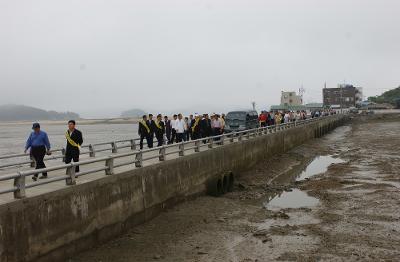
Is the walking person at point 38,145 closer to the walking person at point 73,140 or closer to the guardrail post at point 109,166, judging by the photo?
the walking person at point 73,140

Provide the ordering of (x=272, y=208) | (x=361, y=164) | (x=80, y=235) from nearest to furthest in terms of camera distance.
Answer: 1. (x=80, y=235)
2. (x=272, y=208)
3. (x=361, y=164)

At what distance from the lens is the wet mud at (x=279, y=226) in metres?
10.6

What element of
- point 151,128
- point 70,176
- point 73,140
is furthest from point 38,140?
point 151,128

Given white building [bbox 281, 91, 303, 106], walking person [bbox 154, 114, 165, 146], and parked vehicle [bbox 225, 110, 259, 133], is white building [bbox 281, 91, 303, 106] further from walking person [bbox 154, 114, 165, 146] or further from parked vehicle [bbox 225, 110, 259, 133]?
walking person [bbox 154, 114, 165, 146]

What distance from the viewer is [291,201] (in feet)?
56.3

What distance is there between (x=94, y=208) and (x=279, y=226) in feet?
17.5

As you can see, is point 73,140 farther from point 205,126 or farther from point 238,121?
point 238,121

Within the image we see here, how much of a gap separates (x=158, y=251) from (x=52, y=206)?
110 inches

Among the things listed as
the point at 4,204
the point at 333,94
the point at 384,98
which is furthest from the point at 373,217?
the point at 384,98

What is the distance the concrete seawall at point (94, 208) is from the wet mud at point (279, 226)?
350 millimetres

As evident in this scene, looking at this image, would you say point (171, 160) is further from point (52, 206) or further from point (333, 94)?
point (333, 94)

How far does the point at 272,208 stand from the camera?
15.9 metres

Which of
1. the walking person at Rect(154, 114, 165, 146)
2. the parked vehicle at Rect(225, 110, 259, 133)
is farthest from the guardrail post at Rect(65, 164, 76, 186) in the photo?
the parked vehicle at Rect(225, 110, 259, 133)

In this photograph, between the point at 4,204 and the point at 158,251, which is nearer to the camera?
the point at 4,204
